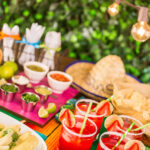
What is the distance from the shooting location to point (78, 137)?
2.90 ft

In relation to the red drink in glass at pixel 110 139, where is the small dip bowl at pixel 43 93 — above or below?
below

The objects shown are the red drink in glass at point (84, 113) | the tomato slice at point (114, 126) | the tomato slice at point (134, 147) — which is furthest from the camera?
the red drink in glass at point (84, 113)

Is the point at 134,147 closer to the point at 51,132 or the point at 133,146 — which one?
the point at 133,146

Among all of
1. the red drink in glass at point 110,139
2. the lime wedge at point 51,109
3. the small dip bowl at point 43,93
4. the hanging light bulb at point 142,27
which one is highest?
the hanging light bulb at point 142,27

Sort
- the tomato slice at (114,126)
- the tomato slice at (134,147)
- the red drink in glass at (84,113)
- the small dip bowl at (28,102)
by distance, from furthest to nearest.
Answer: the small dip bowl at (28,102)
the red drink in glass at (84,113)
the tomato slice at (114,126)
the tomato slice at (134,147)

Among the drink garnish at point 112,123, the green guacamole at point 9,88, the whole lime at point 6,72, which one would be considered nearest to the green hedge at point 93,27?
the whole lime at point 6,72

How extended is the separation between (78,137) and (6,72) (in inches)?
35.0

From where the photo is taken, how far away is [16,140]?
0.83 metres

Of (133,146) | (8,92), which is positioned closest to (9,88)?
(8,92)

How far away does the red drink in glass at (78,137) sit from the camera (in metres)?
0.89

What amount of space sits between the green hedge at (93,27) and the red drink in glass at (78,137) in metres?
2.13

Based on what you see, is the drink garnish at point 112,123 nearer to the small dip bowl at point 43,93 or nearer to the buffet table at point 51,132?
the buffet table at point 51,132

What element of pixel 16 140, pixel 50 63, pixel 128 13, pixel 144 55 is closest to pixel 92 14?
pixel 128 13

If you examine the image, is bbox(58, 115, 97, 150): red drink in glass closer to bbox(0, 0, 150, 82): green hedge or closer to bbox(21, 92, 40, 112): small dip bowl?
bbox(21, 92, 40, 112): small dip bowl
